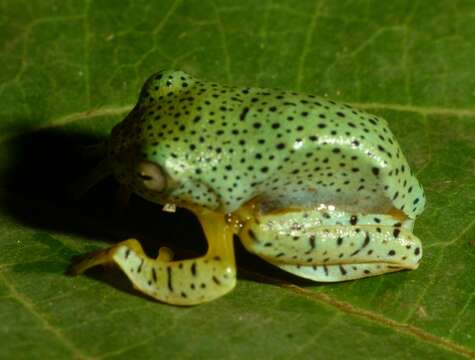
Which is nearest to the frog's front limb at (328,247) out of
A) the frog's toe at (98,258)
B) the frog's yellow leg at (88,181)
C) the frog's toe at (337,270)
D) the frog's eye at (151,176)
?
the frog's toe at (337,270)

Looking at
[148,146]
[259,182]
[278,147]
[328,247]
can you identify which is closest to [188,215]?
[259,182]

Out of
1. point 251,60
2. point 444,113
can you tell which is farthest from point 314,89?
point 444,113

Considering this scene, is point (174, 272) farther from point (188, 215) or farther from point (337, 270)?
point (337, 270)

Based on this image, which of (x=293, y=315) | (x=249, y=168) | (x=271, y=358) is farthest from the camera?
(x=249, y=168)

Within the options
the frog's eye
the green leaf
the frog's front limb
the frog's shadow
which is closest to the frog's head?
the frog's eye

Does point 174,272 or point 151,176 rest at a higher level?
point 151,176

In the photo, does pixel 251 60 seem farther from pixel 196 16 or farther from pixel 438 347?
pixel 438 347
